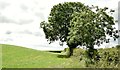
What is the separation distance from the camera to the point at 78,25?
56312mm

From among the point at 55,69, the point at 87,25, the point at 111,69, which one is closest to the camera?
the point at 111,69

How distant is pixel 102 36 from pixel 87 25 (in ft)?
31.6

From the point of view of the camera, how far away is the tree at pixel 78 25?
55594 mm

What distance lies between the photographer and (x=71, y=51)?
7488 cm

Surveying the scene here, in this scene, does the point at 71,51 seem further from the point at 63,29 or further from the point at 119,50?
the point at 119,50

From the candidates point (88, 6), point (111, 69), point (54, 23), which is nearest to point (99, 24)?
point (88, 6)

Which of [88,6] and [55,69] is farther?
[88,6]

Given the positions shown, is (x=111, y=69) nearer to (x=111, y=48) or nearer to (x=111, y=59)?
(x=111, y=59)

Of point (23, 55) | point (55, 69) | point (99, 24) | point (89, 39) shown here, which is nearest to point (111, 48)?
point (55, 69)

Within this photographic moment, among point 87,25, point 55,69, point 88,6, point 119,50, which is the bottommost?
point 55,69

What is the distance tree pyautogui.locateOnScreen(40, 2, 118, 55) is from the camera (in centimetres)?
5559

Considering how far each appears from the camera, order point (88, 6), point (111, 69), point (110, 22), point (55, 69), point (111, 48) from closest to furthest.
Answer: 1. point (111, 69)
2. point (111, 48)
3. point (55, 69)
4. point (110, 22)
5. point (88, 6)

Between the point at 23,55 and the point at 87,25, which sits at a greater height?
the point at 87,25

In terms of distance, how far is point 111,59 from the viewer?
35812 mm
